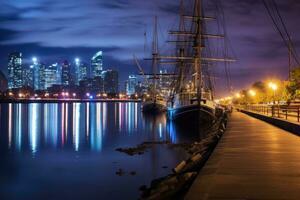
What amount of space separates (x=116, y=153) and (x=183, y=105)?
112 ft

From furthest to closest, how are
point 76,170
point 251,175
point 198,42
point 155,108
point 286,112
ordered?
point 155,108 < point 198,42 < point 286,112 < point 76,170 < point 251,175

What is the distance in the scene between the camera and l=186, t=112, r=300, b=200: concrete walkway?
10703 millimetres

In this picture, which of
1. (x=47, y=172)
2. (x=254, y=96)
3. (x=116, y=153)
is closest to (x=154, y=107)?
(x=254, y=96)

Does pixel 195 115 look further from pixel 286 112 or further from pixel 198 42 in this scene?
pixel 286 112

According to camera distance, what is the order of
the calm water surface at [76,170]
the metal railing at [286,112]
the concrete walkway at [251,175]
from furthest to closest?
→ the metal railing at [286,112] < the calm water surface at [76,170] < the concrete walkway at [251,175]

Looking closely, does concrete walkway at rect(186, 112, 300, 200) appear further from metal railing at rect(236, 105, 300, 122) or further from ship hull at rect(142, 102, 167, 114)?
ship hull at rect(142, 102, 167, 114)

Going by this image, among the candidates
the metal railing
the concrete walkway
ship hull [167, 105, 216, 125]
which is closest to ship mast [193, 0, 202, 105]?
ship hull [167, 105, 216, 125]

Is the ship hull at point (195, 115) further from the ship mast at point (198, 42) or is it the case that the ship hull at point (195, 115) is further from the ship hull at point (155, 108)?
the ship hull at point (155, 108)

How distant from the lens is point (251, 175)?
516 inches

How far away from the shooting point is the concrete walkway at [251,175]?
35.1ft

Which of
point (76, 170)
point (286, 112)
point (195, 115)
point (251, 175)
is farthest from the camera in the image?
point (195, 115)

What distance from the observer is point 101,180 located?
77.4 feet

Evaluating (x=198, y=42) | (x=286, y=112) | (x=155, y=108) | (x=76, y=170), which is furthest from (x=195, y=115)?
(x=155, y=108)

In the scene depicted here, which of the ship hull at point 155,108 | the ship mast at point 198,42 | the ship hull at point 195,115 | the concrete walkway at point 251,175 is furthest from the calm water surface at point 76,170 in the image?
the ship hull at point 155,108
